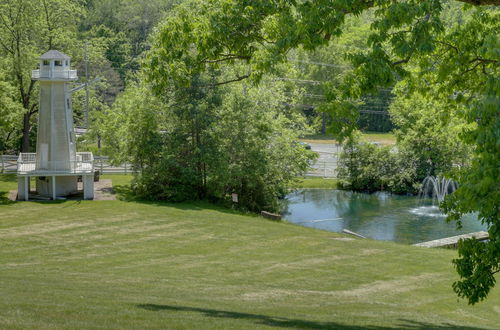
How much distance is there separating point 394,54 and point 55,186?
2484cm

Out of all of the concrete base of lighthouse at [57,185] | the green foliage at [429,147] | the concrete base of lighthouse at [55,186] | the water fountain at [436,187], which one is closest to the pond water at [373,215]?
the water fountain at [436,187]

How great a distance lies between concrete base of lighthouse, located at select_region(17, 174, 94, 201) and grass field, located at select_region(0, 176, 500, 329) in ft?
3.62

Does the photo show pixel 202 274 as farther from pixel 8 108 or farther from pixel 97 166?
pixel 97 166

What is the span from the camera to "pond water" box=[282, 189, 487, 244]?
3237 centimetres

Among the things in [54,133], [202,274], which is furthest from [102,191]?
[202,274]

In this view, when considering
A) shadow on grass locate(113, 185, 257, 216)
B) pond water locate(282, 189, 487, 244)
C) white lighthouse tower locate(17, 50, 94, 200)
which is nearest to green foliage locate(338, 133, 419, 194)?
pond water locate(282, 189, 487, 244)

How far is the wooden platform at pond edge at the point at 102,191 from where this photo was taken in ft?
112

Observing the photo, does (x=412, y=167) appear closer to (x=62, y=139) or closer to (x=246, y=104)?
(x=246, y=104)

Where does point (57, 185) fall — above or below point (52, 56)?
below

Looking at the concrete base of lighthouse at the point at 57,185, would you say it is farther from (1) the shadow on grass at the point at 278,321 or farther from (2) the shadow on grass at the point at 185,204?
(1) the shadow on grass at the point at 278,321

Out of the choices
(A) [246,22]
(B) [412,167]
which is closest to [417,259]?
(A) [246,22]

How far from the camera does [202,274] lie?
19.7 meters

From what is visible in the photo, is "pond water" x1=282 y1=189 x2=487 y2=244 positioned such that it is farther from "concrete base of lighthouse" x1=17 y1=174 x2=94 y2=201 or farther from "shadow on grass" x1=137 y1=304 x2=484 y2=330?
"shadow on grass" x1=137 y1=304 x2=484 y2=330

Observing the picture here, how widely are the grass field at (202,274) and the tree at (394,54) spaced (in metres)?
3.12
